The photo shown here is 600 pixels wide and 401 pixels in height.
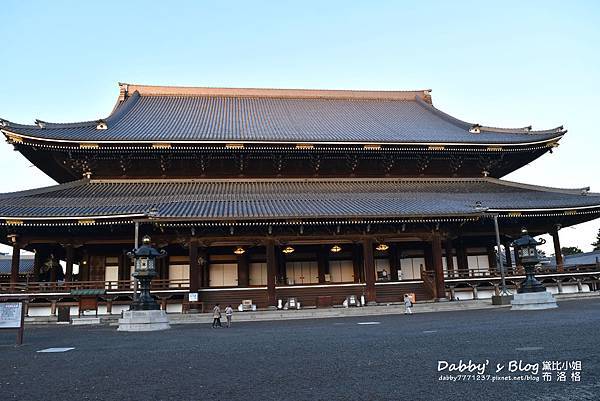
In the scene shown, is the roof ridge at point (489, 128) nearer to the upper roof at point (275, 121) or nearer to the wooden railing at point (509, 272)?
the upper roof at point (275, 121)

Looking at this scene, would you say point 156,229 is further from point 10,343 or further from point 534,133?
point 534,133

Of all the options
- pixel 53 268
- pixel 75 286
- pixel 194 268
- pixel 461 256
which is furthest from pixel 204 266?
pixel 461 256

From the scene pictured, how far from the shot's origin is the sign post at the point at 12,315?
41.3 feet

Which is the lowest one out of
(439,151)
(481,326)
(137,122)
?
(481,326)

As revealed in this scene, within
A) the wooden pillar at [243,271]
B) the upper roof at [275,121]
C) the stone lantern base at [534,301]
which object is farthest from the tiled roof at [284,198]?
the stone lantern base at [534,301]

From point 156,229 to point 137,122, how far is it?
9.38 m

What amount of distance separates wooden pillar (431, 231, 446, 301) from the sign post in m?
20.0

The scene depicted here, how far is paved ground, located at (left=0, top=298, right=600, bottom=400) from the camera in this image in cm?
579

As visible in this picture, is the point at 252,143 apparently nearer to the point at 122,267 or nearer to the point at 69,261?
the point at 122,267

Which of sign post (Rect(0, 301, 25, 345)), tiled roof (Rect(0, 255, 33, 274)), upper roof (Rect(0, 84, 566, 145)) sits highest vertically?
upper roof (Rect(0, 84, 566, 145))

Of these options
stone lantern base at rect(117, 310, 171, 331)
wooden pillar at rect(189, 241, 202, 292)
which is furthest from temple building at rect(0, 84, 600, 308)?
stone lantern base at rect(117, 310, 171, 331)

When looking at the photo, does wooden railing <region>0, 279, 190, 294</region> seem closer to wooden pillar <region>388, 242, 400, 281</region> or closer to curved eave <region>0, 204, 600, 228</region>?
curved eave <region>0, 204, 600, 228</region>

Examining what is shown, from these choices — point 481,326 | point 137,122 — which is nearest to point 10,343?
point 481,326

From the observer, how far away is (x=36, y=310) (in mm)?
23297
